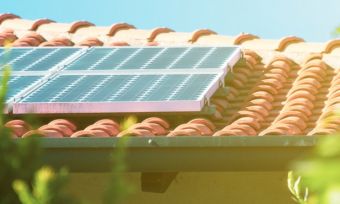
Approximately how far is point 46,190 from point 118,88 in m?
6.26

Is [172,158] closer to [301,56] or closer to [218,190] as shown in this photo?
[218,190]

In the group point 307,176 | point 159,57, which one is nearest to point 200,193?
point 159,57

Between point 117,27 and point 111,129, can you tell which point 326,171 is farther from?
point 117,27

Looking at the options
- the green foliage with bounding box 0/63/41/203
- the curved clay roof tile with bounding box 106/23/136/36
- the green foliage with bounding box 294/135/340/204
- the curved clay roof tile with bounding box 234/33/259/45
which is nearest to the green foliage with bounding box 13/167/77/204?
the green foliage with bounding box 0/63/41/203

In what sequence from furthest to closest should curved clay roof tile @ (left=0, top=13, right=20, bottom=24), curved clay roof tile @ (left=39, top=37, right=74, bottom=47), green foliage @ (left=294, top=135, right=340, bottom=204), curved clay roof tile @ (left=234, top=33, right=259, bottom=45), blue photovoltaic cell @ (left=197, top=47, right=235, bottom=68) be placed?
1. curved clay roof tile @ (left=0, top=13, right=20, bottom=24)
2. curved clay roof tile @ (left=234, top=33, right=259, bottom=45)
3. curved clay roof tile @ (left=39, top=37, right=74, bottom=47)
4. blue photovoltaic cell @ (left=197, top=47, right=235, bottom=68)
5. green foliage @ (left=294, top=135, right=340, bottom=204)

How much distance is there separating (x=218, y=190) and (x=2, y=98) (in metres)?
5.51

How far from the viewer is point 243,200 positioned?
8.66 m

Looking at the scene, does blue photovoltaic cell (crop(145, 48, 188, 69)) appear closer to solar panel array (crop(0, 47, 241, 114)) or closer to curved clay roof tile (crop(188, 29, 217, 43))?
solar panel array (crop(0, 47, 241, 114))

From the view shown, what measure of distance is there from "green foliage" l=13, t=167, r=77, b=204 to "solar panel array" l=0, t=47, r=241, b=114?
4.87 metres

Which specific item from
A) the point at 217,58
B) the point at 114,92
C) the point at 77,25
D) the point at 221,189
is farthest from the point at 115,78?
the point at 77,25

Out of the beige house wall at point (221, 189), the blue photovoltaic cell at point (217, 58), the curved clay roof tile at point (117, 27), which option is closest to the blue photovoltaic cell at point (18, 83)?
the beige house wall at point (221, 189)

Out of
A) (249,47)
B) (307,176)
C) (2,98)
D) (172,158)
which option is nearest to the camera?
(307,176)

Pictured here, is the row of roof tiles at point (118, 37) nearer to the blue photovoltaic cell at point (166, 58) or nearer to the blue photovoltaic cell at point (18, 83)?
the blue photovoltaic cell at point (166, 58)

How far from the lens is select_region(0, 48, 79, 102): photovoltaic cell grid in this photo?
941 cm
